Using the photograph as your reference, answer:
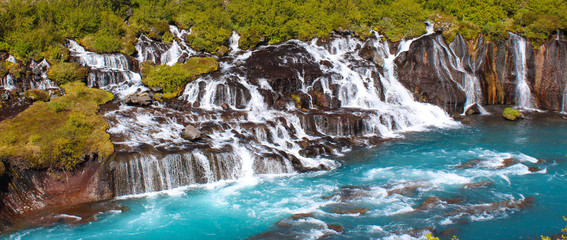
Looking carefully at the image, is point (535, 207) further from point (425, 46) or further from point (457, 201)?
point (425, 46)

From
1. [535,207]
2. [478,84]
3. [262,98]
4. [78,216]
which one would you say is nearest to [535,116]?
[478,84]

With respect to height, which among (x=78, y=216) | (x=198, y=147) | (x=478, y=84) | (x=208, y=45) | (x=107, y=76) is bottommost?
(x=78, y=216)

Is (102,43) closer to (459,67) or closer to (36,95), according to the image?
(36,95)

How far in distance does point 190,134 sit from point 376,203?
12.0 meters

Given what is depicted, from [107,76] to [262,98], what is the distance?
12.7 meters

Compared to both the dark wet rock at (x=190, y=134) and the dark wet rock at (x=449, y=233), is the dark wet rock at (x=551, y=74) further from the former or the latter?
the dark wet rock at (x=190, y=134)

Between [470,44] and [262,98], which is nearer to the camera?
[262,98]

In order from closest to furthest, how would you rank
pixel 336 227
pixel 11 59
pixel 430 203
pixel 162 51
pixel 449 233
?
pixel 449 233 < pixel 336 227 < pixel 430 203 < pixel 11 59 < pixel 162 51

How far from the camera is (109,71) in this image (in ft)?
104

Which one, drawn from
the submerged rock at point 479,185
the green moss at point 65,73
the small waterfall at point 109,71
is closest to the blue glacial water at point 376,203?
the submerged rock at point 479,185

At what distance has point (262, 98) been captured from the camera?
31.0 metres

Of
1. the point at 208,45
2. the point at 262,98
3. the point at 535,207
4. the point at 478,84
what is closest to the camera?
the point at 535,207

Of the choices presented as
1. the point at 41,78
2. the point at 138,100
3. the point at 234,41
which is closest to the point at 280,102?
the point at 138,100

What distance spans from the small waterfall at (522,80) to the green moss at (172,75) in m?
27.6
